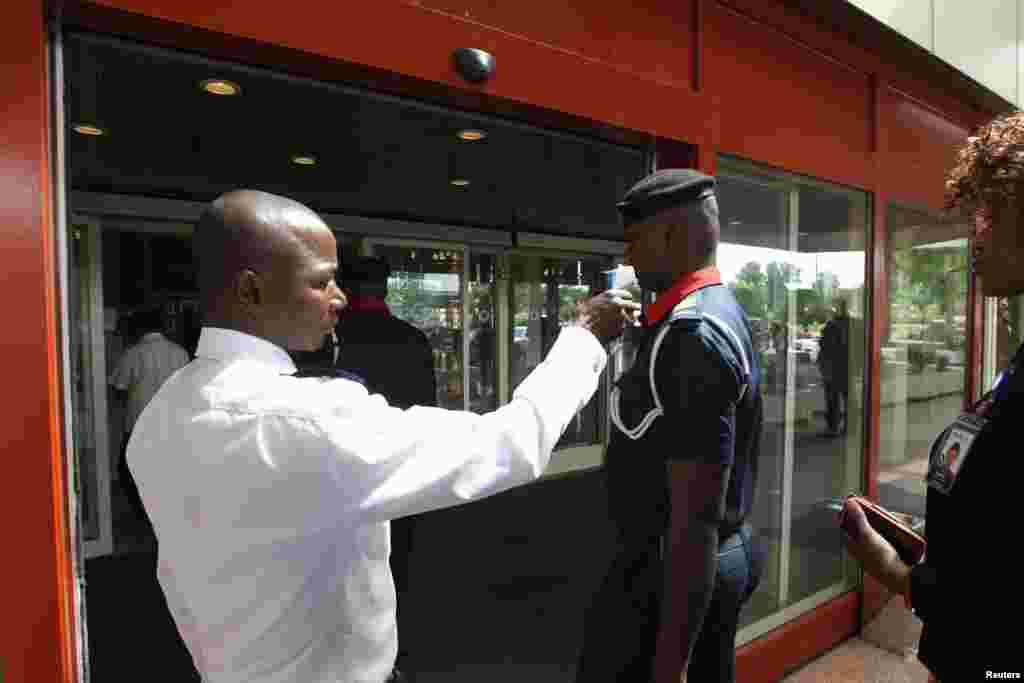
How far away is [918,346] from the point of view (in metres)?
5.02

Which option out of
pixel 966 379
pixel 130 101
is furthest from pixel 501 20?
pixel 966 379

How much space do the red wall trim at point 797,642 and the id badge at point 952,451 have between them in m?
2.17

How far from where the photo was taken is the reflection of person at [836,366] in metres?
3.97

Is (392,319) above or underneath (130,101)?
underneath

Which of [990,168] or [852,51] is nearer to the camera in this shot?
[990,168]

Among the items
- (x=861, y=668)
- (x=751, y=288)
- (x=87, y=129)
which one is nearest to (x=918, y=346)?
(x=751, y=288)

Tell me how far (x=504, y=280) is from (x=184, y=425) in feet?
21.8

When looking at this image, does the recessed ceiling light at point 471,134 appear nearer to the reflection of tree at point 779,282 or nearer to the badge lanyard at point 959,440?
the reflection of tree at point 779,282

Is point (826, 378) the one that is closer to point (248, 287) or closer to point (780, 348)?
point (780, 348)

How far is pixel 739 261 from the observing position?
3.32 m

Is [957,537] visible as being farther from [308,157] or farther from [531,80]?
[308,157]

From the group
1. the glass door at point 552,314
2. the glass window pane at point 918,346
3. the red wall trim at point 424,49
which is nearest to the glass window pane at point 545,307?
the glass door at point 552,314

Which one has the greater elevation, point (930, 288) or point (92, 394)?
point (930, 288)

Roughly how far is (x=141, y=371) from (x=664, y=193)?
4.89 m
